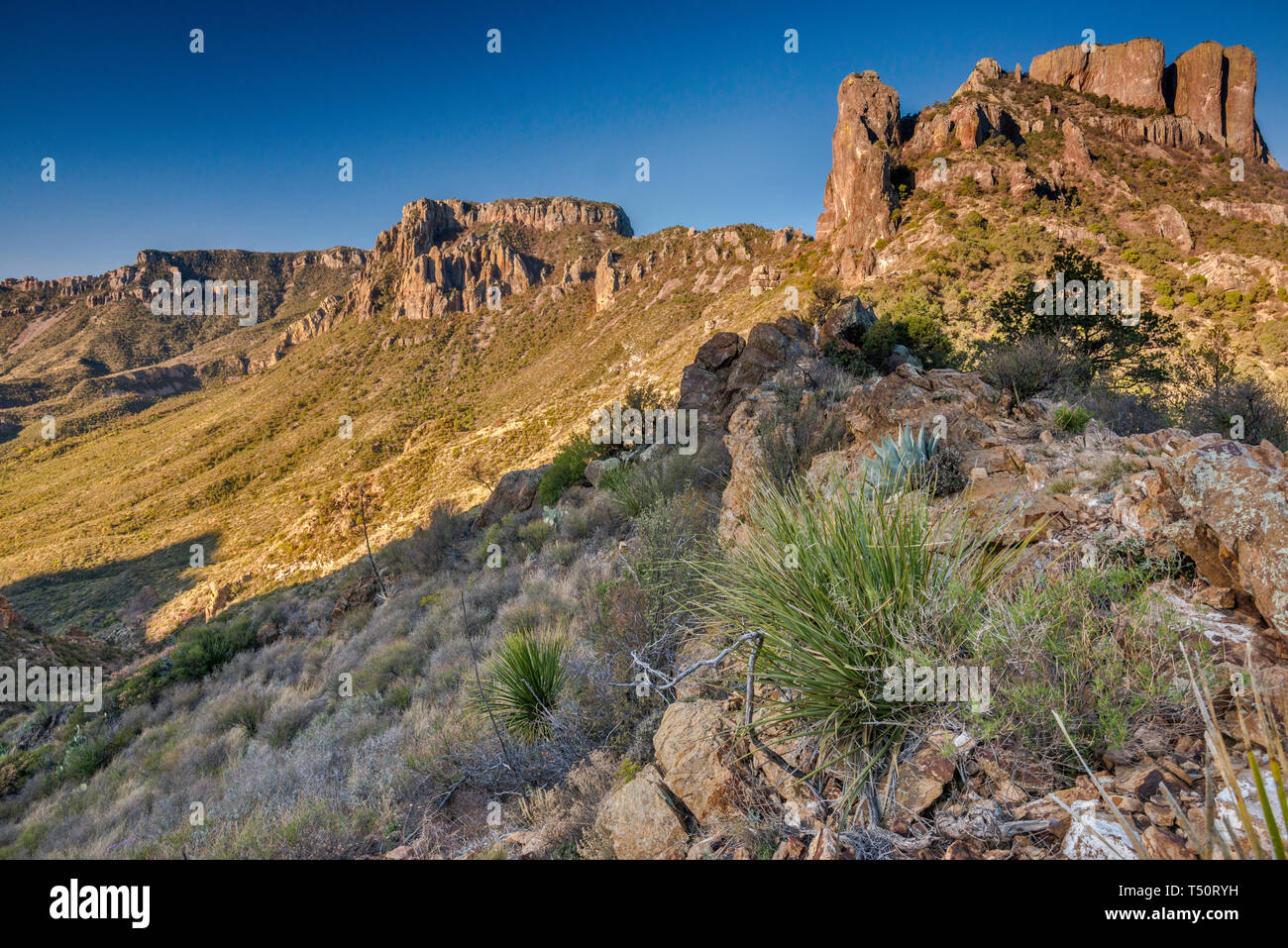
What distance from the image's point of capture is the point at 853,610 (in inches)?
78.2

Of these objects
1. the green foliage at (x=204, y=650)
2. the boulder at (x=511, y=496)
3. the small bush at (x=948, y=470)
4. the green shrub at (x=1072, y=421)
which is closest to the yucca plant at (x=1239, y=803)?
the small bush at (x=948, y=470)

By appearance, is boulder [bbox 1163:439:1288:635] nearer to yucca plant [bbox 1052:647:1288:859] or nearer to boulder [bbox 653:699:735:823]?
yucca plant [bbox 1052:647:1288:859]

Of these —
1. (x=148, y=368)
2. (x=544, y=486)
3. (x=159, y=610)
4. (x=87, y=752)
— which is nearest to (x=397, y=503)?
(x=159, y=610)

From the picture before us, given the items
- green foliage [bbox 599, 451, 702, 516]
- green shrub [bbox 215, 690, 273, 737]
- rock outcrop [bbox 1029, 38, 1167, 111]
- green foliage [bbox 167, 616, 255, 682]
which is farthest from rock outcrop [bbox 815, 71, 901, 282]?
green shrub [bbox 215, 690, 273, 737]

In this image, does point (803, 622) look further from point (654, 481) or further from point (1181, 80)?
point (1181, 80)

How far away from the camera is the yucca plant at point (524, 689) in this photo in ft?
12.1

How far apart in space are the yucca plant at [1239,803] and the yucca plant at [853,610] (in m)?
0.65

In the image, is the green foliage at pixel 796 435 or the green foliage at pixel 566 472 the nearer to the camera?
the green foliage at pixel 796 435

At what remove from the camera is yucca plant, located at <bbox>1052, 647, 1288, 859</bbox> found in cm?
66

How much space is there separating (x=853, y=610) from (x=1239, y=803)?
4.67ft

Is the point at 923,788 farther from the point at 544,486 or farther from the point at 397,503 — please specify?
the point at 397,503

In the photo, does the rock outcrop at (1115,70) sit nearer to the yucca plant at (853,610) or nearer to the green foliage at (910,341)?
the green foliage at (910,341)

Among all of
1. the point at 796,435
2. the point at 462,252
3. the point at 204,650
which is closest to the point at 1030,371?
the point at 796,435

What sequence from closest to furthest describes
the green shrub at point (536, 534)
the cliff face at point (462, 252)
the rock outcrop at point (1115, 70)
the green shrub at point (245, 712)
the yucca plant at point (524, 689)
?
the yucca plant at point (524, 689) < the green shrub at point (245, 712) < the green shrub at point (536, 534) < the rock outcrop at point (1115, 70) < the cliff face at point (462, 252)
